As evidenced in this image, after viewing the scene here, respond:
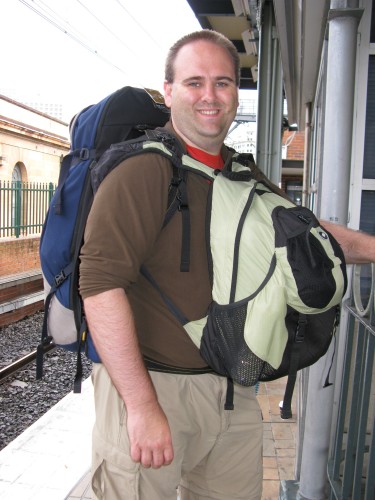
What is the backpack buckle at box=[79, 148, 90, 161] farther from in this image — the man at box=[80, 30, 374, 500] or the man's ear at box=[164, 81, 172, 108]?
the man's ear at box=[164, 81, 172, 108]

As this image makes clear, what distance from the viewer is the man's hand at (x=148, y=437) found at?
1.50 m

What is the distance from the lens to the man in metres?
1.50

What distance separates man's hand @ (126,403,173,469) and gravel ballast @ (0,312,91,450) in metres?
4.40

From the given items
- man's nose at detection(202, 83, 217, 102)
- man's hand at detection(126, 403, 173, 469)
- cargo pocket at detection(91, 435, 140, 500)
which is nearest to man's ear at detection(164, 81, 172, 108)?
man's nose at detection(202, 83, 217, 102)

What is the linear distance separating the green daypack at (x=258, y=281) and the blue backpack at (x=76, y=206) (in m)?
0.12

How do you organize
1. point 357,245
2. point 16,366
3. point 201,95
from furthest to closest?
point 16,366 < point 357,245 < point 201,95

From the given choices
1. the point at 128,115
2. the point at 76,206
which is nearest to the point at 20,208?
the point at 128,115

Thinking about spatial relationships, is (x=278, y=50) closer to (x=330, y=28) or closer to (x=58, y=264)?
(x=330, y=28)

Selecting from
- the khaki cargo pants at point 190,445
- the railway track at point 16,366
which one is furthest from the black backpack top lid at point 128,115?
the railway track at point 16,366

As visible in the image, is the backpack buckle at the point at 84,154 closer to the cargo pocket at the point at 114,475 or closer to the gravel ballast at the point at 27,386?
the cargo pocket at the point at 114,475

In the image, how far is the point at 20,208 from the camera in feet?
47.6

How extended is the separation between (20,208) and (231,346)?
13.9 meters

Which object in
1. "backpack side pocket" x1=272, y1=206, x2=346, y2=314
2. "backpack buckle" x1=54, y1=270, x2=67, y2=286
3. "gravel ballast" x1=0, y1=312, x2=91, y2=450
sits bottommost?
"gravel ballast" x1=0, y1=312, x2=91, y2=450

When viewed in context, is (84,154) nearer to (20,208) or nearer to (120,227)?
(120,227)
